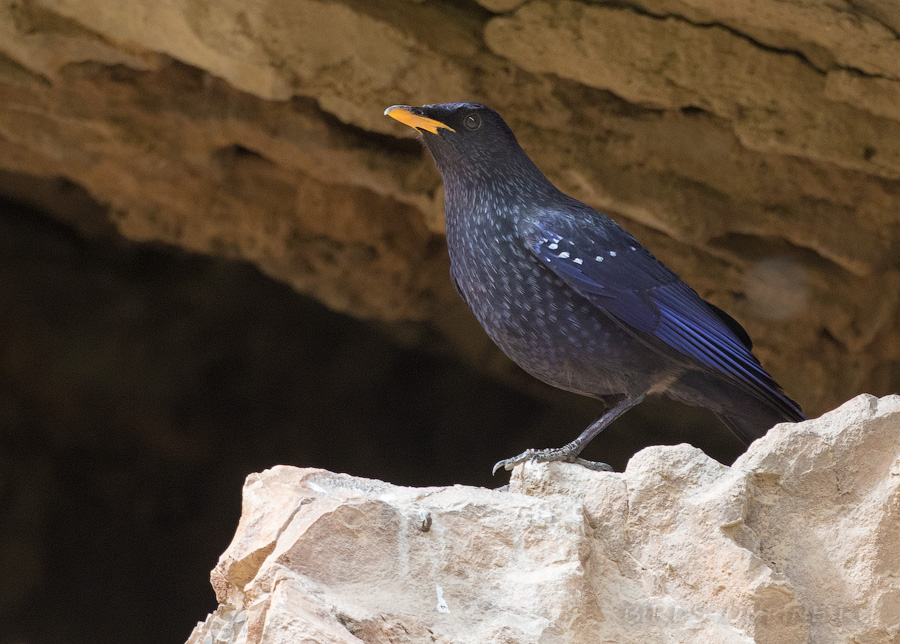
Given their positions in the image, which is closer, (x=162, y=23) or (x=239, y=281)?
(x=162, y=23)

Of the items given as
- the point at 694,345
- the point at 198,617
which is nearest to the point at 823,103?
the point at 694,345

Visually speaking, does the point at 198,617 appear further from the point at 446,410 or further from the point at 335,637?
the point at 335,637

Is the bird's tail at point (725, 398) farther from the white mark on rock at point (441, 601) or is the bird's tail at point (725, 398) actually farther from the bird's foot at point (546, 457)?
the white mark on rock at point (441, 601)

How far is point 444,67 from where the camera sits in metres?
4.53

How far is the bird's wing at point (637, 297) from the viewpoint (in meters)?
3.37

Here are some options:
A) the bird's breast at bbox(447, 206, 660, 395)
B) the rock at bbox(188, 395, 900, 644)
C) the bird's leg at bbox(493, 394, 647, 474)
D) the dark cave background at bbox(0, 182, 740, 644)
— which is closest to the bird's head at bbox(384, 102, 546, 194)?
the bird's breast at bbox(447, 206, 660, 395)

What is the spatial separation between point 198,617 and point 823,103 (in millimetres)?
5391

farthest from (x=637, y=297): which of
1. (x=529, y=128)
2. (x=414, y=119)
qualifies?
(x=529, y=128)

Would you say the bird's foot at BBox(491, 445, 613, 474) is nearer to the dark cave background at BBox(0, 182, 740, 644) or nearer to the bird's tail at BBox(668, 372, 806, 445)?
the bird's tail at BBox(668, 372, 806, 445)

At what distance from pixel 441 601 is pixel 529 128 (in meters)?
2.99

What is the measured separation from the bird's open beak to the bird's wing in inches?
19.4

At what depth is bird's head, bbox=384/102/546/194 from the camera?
3.65 meters

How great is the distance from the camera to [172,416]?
7082 millimetres

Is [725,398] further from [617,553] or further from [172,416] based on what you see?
[172,416]
